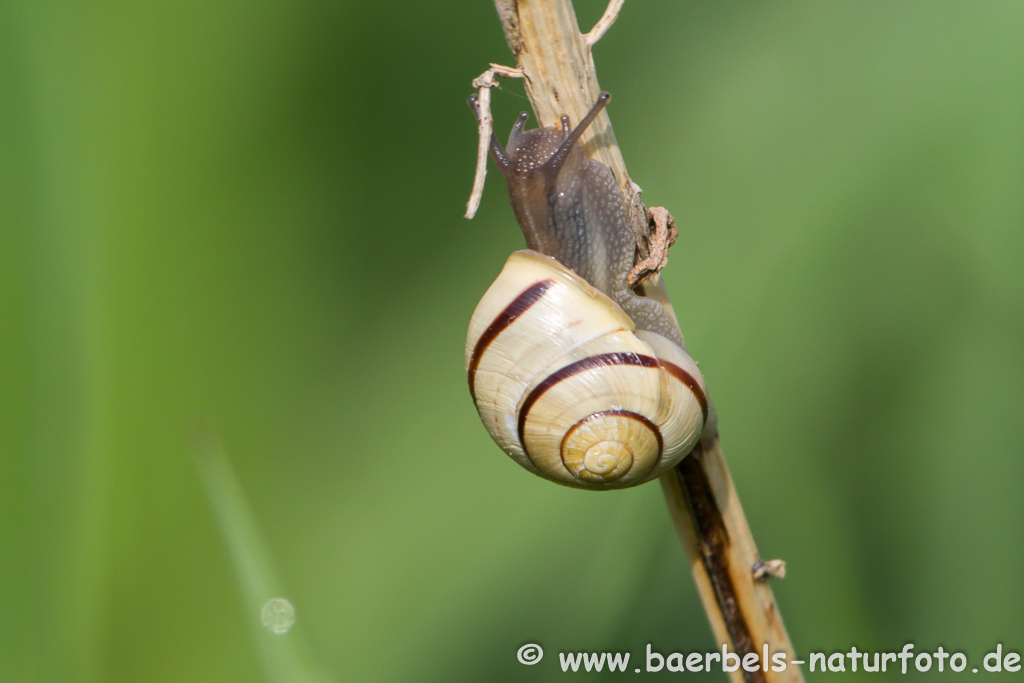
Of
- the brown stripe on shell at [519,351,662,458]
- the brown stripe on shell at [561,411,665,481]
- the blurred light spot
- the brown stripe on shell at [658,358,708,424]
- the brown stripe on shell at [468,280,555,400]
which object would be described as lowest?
the blurred light spot

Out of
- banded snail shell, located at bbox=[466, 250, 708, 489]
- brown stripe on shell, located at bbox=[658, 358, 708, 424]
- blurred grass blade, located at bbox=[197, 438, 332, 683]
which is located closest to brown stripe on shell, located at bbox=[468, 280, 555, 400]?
banded snail shell, located at bbox=[466, 250, 708, 489]

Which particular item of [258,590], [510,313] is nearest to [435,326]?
[510,313]

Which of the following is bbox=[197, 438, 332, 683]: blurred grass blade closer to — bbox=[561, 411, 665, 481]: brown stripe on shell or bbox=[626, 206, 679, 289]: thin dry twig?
bbox=[561, 411, 665, 481]: brown stripe on shell

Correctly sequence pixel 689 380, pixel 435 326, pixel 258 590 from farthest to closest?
pixel 435 326 → pixel 689 380 → pixel 258 590

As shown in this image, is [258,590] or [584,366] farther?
[584,366]

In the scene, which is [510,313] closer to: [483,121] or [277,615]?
[483,121]

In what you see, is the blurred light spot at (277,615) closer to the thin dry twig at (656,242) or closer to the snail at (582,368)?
the snail at (582,368)
